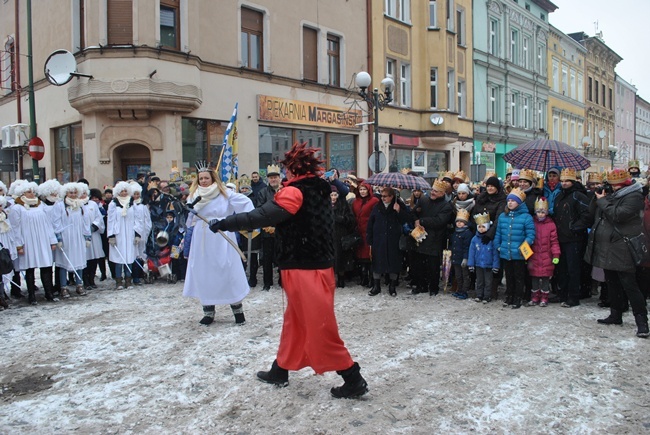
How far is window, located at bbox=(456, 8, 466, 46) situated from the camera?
26739 mm

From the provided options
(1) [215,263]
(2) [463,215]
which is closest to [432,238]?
(2) [463,215]

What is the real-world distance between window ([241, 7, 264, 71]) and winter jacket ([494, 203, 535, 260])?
11521 millimetres

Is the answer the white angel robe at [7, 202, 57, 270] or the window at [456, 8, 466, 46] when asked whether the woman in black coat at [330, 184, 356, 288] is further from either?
the window at [456, 8, 466, 46]

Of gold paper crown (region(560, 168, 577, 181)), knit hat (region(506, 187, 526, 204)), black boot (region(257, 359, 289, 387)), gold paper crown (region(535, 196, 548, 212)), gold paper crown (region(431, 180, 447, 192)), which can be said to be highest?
gold paper crown (region(560, 168, 577, 181))

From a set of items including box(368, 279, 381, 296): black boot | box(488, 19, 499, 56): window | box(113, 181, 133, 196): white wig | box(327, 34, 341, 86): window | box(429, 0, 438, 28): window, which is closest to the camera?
box(368, 279, 381, 296): black boot

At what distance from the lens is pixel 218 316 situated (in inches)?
288

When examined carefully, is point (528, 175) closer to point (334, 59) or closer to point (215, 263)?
point (215, 263)

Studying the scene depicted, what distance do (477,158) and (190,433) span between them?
1046 inches

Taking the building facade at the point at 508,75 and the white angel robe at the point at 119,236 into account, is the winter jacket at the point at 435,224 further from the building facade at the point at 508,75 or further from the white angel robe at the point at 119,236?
the building facade at the point at 508,75

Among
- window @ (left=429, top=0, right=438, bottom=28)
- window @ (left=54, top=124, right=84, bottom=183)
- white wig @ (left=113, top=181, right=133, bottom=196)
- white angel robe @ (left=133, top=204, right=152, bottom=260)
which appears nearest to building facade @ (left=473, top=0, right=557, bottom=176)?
window @ (left=429, top=0, right=438, bottom=28)

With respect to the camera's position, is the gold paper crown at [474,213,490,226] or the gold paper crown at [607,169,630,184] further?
the gold paper crown at [474,213,490,226]

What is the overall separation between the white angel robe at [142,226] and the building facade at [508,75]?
21.8 metres

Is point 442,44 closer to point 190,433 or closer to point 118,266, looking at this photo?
point 118,266

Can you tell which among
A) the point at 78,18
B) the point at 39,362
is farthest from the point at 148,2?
the point at 39,362
